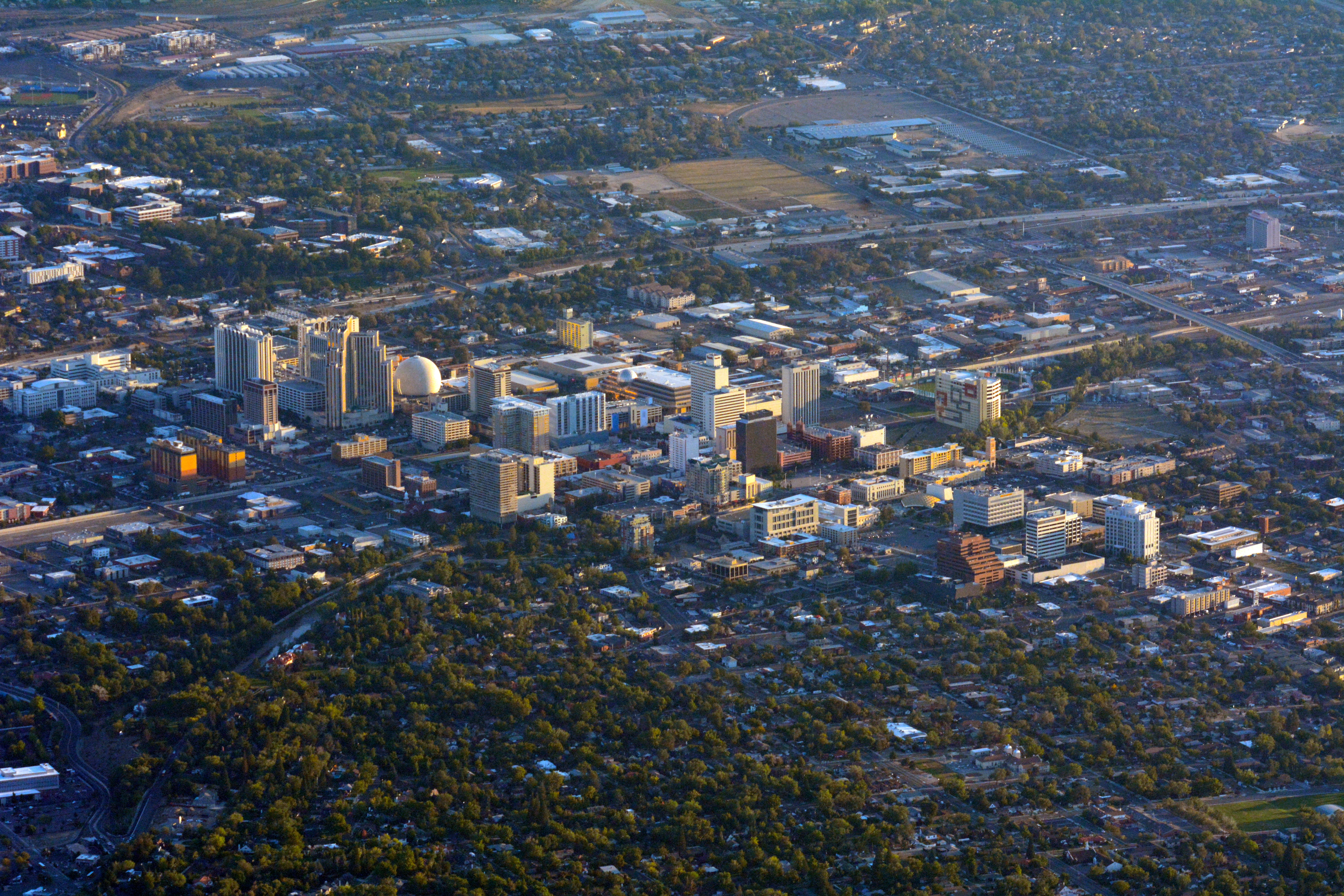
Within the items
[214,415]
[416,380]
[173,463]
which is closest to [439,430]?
[416,380]

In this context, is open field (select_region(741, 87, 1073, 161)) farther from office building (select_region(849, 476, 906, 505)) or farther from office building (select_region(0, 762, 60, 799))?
office building (select_region(0, 762, 60, 799))

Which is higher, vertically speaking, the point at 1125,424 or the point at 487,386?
the point at 487,386

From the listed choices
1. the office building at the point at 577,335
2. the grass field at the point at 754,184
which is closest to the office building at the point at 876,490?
the office building at the point at 577,335

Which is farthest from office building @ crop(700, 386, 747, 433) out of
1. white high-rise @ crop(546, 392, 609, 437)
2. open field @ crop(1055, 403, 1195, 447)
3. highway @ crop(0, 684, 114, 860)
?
highway @ crop(0, 684, 114, 860)

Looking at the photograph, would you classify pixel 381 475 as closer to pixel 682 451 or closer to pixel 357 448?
pixel 357 448

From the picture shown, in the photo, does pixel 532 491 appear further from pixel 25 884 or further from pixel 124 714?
pixel 25 884

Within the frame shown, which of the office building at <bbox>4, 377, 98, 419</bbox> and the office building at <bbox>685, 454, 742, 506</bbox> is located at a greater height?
the office building at <bbox>685, 454, 742, 506</bbox>
